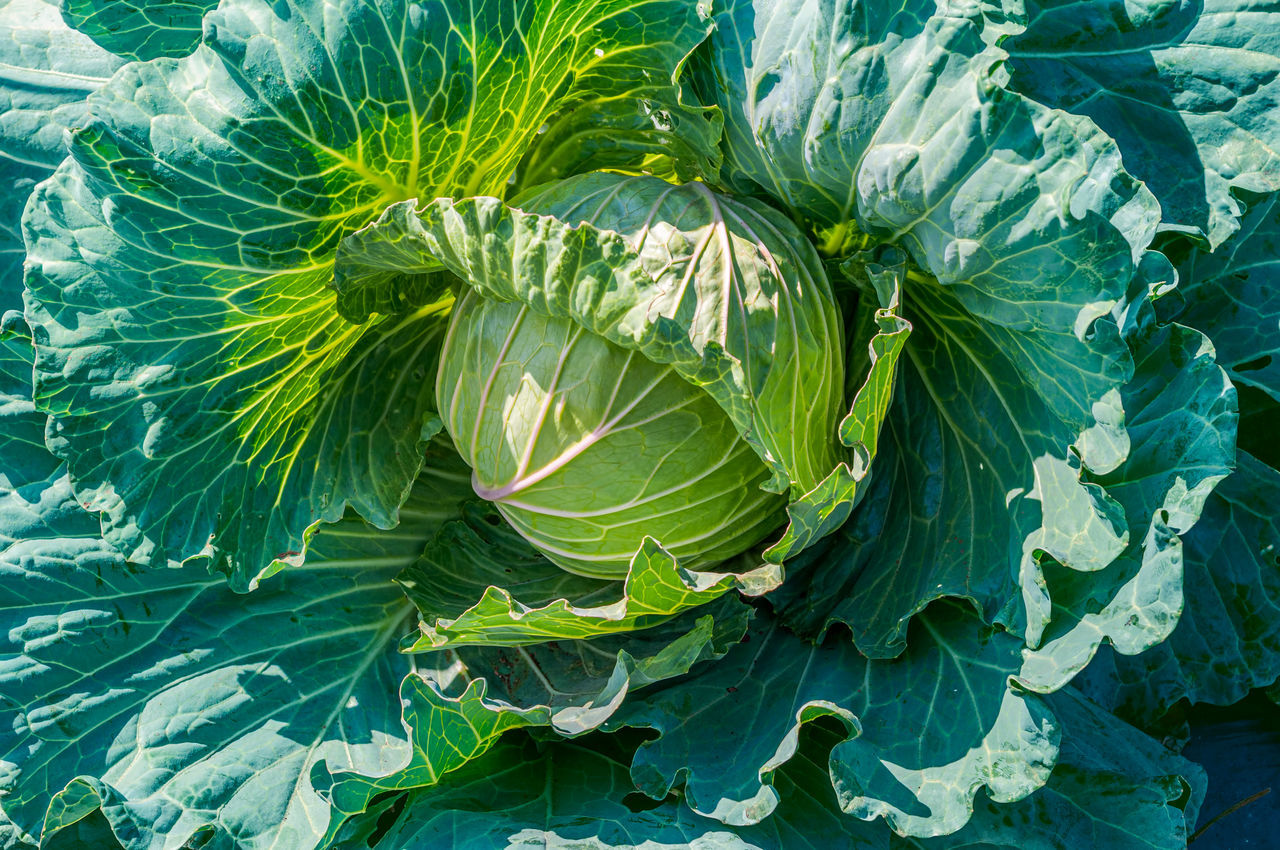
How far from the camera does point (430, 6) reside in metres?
1.87

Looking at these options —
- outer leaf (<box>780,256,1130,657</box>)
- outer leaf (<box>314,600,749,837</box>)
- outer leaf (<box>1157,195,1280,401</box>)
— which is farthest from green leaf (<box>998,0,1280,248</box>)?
outer leaf (<box>314,600,749,837</box>)

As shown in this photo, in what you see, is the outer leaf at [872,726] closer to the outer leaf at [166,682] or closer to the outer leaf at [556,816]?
the outer leaf at [556,816]

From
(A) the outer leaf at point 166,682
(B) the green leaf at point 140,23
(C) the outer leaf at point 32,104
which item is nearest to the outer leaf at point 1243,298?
(A) the outer leaf at point 166,682

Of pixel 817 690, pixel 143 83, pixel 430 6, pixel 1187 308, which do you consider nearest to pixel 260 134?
pixel 143 83

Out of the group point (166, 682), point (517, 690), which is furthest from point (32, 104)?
point (517, 690)

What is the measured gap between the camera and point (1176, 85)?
2244mm

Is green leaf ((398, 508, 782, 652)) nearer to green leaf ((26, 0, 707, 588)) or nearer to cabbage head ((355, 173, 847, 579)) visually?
cabbage head ((355, 173, 847, 579))

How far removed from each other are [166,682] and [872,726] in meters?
1.66

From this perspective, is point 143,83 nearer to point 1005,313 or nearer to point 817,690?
point 1005,313

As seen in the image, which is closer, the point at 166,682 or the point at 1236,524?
the point at 166,682

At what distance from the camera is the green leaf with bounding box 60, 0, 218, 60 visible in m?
2.38

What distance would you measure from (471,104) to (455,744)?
1359 millimetres

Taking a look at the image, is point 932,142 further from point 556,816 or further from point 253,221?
point 556,816

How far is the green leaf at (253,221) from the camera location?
1.86 m
